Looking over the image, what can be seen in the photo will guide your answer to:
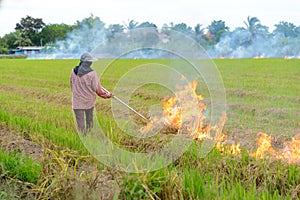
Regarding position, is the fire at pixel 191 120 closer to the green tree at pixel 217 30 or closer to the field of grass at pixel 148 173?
the field of grass at pixel 148 173

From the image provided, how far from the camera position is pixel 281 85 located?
12852mm

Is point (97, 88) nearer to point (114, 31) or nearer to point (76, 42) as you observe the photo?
point (114, 31)

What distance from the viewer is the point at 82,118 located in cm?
541

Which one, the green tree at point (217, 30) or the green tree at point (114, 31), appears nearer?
the green tree at point (114, 31)

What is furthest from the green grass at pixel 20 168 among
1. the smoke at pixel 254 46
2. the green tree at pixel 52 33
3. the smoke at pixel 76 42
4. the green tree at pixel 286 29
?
the green tree at pixel 286 29

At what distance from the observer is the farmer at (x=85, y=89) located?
491 centimetres

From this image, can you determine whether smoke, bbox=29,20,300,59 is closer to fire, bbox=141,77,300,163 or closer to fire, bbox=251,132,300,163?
fire, bbox=141,77,300,163

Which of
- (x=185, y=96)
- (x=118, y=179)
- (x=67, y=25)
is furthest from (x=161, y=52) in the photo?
(x=67, y=25)

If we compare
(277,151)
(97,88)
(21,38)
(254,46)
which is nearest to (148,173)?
(97,88)

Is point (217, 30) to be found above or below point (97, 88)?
above

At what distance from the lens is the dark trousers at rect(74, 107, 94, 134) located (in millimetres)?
5375

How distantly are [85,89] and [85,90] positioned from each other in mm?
17

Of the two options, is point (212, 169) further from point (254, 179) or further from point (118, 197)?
point (118, 197)

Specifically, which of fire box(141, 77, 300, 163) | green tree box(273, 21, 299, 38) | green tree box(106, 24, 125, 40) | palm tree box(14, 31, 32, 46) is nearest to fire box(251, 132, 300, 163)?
fire box(141, 77, 300, 163)
